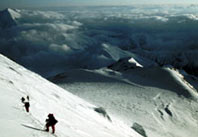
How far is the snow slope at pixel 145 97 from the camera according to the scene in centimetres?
3822

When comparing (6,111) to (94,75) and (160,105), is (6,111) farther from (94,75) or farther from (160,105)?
(94,75)

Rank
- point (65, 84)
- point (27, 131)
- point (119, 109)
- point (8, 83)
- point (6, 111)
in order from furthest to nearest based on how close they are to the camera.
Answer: point (65, 84) → point (119, 109) → point (8, 83) → point (6, 111) → point (27, 131)

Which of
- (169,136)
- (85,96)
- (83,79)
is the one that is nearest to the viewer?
(169,136)

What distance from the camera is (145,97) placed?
49.6m

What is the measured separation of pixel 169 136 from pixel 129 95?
51.7ft

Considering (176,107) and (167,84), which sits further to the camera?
(167,84)

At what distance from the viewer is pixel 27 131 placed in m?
11.5

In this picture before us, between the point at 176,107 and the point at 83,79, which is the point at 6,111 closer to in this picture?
the point at 176,107

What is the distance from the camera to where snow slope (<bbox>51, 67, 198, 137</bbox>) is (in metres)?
38.2

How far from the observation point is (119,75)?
64.4 m

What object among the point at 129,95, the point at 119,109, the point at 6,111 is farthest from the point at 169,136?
the point at 6,111

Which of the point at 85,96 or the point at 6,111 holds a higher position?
the point at 6,111

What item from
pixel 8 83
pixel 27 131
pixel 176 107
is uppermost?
pixel 27 131

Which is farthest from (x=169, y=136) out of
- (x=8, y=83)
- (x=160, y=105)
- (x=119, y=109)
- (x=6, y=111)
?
(x=6, y=111)
